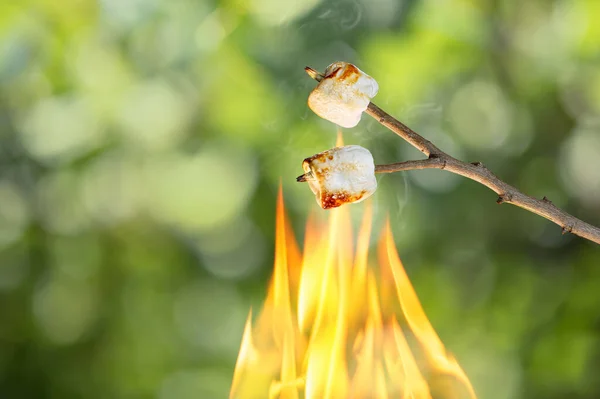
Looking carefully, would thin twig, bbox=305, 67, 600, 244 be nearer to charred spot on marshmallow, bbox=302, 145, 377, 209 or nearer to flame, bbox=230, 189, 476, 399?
charred spot on marshmallow, bbox=302, 145, 377, 209

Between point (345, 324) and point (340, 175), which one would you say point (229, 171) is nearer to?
point (345, 324)

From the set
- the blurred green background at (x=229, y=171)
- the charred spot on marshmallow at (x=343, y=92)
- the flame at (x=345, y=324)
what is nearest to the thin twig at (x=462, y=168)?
the charred spot on marshmallow at (x=343, y=92)

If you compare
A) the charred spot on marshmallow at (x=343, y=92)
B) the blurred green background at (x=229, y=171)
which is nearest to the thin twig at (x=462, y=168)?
the charred spot on marshmallow at (x=343, y=92)

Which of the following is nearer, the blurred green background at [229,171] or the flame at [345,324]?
the flame at [345,324]

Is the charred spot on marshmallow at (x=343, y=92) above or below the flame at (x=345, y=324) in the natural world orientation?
below

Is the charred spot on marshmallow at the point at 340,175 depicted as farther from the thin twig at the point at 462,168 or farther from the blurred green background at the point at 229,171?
the blurred green background at the point at 229,171

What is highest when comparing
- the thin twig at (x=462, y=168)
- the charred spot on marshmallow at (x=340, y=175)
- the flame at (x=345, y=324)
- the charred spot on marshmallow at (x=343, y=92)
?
the flame at (x=345, y=324)

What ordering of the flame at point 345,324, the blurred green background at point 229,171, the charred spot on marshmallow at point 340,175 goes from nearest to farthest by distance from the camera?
the charred spot on marshmallow at point 340,175 < the flame at point 345,324 < the blurred green background at point 229,171

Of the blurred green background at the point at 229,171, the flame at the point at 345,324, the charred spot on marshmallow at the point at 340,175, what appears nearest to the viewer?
the charred spot on marshmallow at the point at 340,175
